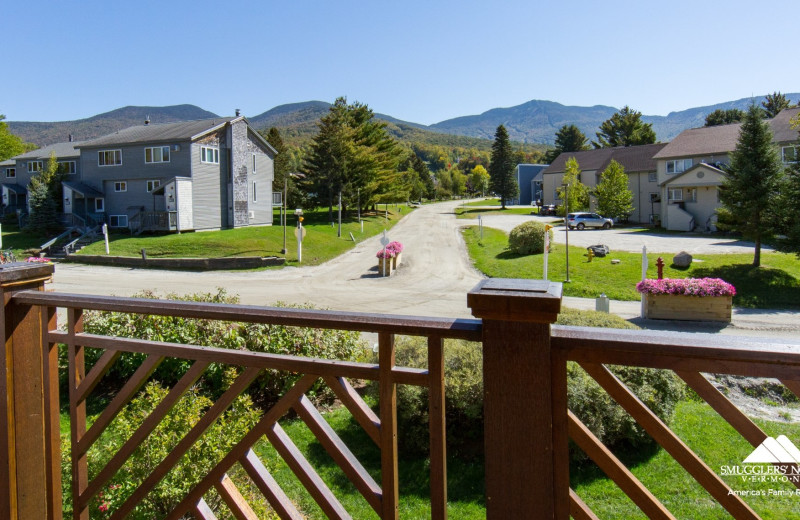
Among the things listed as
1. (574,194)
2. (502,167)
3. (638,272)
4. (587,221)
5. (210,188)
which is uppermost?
(502,167)

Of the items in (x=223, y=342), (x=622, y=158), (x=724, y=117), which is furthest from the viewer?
(x=724, y=117)

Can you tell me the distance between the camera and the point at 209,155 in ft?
114

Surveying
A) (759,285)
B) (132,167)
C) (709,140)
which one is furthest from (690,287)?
(132,167)

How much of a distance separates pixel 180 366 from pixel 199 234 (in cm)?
2661

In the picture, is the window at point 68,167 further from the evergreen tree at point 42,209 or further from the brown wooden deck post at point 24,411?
the brown wooden deck post at point 24,411

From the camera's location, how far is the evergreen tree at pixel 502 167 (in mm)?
61750

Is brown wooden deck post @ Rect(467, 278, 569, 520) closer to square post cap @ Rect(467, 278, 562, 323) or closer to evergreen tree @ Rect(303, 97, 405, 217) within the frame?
square post cap @ Rect(467, 278, 562, 323)

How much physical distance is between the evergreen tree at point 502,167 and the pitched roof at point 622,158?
421cm

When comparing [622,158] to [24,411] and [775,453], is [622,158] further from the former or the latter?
[24,411]

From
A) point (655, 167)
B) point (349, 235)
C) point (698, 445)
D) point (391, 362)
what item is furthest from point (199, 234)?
point (655, 167)

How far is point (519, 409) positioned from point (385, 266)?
22.2m

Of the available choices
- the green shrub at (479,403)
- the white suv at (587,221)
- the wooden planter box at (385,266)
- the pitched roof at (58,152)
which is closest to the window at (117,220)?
the pitched roof at (58,152)

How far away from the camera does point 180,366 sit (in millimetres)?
7141

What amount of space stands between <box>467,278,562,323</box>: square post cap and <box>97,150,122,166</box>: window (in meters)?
39.7
